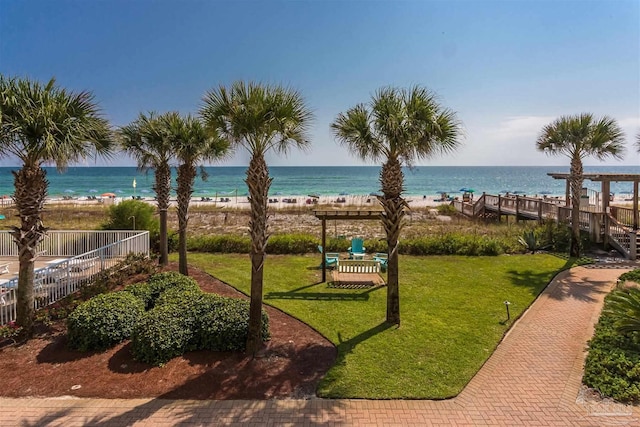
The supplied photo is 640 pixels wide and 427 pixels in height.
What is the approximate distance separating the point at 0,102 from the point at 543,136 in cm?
1770

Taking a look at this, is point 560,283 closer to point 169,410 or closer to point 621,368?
point 621,368

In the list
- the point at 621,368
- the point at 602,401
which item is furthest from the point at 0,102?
the point at 621,368

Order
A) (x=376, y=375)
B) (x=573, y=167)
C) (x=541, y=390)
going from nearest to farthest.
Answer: (x=541, y=390) < (x=376, y=375) < (x=573, y=167)

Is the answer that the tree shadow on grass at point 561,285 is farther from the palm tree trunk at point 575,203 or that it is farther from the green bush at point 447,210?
the green bush at point 447,210

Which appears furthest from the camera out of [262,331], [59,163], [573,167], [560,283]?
[573,167]

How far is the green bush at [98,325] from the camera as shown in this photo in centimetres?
727

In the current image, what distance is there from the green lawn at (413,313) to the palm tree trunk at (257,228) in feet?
5.56

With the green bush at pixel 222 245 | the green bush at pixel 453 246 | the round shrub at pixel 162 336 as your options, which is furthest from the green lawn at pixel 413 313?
the round shrub at pixel 162 336

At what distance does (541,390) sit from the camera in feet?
19.7

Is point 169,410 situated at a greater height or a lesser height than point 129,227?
lesser

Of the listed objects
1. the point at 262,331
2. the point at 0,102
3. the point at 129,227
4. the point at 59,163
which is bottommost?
the point at 262,331

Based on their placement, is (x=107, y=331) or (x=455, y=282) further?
(x=455, y=282)

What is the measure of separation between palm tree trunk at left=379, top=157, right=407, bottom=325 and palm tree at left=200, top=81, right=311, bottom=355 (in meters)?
2.37

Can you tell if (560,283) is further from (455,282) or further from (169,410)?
(169,410)
